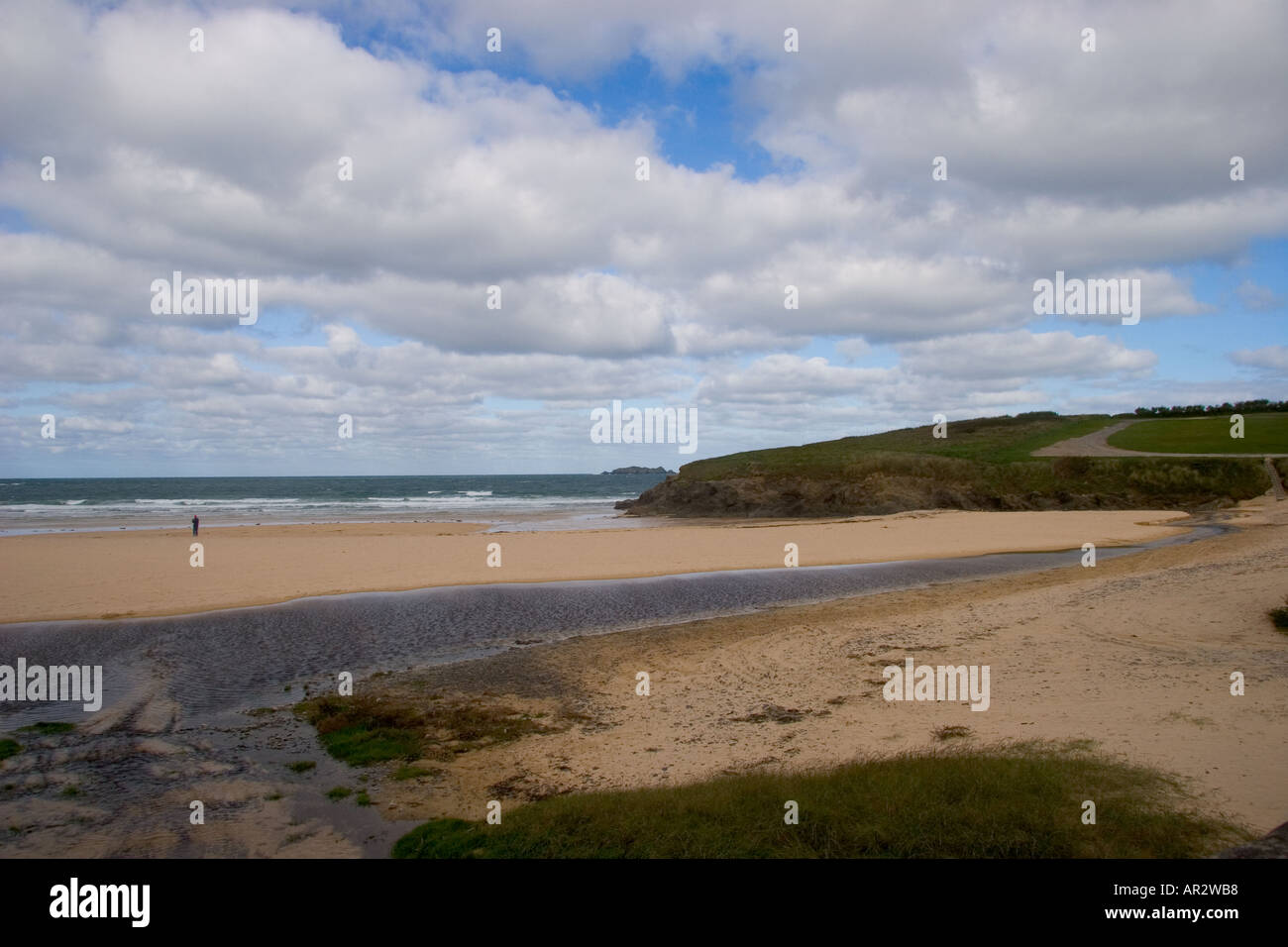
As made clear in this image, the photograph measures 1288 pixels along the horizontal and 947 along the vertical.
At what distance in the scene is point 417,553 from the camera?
3569 cm

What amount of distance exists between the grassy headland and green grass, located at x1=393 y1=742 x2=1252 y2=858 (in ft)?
174

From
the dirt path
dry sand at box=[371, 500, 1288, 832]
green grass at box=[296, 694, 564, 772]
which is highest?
the dirt path

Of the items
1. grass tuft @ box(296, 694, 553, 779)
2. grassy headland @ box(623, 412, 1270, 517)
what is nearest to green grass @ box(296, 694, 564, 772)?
grass tuft @ box(296, 694, 553, 779)

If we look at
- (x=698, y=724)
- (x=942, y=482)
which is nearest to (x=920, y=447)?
(x=942, y=482)

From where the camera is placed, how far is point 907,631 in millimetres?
17391

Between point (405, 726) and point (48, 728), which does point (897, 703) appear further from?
point (48, 728)

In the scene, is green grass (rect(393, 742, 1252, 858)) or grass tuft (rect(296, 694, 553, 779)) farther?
grass tuft (rect(296, 694, 553, 779))

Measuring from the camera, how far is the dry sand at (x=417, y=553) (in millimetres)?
24859

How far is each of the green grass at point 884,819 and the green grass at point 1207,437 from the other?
67.1m

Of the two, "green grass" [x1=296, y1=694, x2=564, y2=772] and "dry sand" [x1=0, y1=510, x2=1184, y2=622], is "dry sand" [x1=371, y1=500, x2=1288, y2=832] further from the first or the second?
"dry sand" [x1=0, y1=510, x2=1184, y2=622]

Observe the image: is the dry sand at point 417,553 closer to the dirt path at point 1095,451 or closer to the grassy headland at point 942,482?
the grassy headland at point 942,482

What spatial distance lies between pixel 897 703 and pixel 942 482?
5398 cm

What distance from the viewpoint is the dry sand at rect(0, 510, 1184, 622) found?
24.9 m
